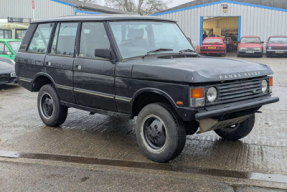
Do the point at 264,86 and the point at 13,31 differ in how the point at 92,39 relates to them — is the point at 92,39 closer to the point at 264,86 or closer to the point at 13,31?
the point at 264,86

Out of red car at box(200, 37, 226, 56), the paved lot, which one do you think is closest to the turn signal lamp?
the paved lot

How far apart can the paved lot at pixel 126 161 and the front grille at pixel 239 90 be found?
87 cm

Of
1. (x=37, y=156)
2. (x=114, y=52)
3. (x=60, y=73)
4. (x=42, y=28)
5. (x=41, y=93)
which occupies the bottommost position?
(x=37, y=156)

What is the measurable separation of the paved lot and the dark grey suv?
0.32 meters

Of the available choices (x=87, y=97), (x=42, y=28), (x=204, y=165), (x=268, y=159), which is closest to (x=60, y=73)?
(x=87, y=97)

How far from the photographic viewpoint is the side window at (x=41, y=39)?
655 cm

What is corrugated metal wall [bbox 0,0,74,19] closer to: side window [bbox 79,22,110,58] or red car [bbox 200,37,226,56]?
red car [bbox 200,37,226,56]

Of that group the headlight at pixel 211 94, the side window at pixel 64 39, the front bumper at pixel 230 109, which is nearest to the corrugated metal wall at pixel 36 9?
the side window at pixel 64 39

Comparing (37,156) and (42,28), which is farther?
(42,28)

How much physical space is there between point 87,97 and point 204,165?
2150 mm

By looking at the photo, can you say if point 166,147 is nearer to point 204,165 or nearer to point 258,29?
point 204,165

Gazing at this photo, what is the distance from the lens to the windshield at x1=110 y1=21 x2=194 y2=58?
530 cm

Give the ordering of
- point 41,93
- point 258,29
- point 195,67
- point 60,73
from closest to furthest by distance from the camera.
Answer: point 195,67 → point 60,73 → point 41,93 → point 258,29

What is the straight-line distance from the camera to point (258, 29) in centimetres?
3116
